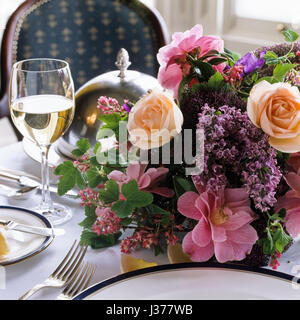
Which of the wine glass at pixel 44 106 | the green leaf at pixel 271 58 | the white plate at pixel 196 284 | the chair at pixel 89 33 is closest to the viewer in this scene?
the white plate at pixel 196 284

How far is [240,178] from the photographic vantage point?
2.07ft

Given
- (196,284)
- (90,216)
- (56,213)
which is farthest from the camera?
(56,213)

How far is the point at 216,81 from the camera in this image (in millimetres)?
655

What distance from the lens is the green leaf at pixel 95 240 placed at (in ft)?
2.27

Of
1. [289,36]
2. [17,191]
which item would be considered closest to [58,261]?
[17,191]

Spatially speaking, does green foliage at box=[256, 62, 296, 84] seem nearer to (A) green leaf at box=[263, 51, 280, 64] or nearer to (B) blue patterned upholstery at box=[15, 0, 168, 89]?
(A) green leaf at box=[263, 51, 280, 64]

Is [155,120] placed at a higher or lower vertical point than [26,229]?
higher

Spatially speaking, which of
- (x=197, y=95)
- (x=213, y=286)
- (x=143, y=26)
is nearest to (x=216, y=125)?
(x=197, y=95)

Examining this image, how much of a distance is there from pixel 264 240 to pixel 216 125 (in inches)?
6.0

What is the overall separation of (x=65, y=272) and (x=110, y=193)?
A: 0.11 m

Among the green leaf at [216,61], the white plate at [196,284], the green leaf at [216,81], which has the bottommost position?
the white plate at [196,284]

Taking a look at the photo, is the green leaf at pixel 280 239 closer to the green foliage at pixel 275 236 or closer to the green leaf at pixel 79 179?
the green foliage at pixel 275 236

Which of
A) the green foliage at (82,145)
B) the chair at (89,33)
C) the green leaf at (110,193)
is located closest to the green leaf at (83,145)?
the green foliage at (82,145)

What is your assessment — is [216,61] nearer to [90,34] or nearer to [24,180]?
[24,180]
